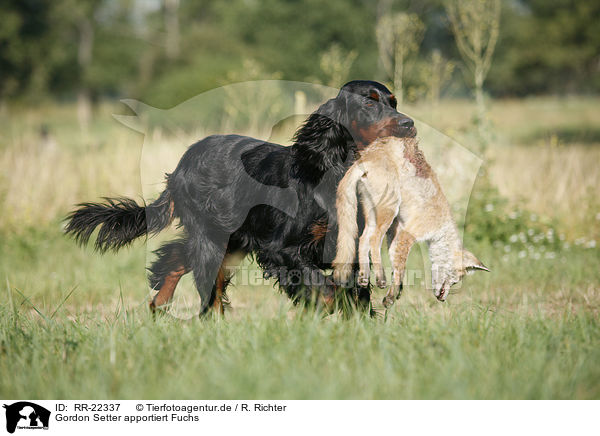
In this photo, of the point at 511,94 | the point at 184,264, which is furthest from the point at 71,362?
the point at 511,94

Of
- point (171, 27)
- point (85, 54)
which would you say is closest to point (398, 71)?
point (171, 27)

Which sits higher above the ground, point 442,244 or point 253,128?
point 253,128

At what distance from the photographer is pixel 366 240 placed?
2623mm

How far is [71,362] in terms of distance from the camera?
8.13ft

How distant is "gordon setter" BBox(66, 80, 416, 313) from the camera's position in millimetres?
2965

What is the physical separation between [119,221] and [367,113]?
6.71ft

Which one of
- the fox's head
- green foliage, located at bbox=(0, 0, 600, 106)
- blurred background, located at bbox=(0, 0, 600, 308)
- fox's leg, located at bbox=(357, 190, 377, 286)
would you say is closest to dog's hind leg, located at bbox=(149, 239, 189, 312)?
blurred background, located at bbox=(0, 0, 600, 308)

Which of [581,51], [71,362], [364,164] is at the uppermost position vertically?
[581,51]

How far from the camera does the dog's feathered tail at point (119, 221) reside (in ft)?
12.6

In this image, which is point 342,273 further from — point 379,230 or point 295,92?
point 295,92
